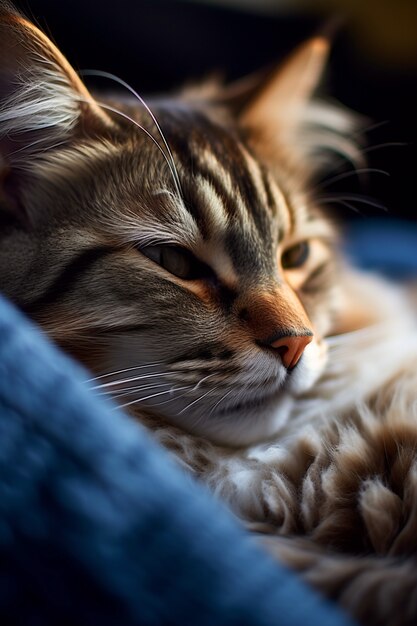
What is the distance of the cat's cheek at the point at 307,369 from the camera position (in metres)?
0.83

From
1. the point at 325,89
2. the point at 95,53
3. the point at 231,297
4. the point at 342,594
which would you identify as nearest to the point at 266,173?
the point at 231,297

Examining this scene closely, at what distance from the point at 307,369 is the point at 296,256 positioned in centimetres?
26

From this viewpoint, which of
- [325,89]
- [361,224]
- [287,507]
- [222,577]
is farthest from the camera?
[361,224]

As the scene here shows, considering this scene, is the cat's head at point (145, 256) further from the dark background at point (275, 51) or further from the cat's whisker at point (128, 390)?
the dark background at point (275, 51)

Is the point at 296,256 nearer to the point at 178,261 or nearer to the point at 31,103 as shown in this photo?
the point at 178,261

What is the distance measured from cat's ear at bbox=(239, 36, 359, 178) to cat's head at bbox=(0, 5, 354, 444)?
27 centimetres

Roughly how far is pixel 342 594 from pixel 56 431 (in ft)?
0.97

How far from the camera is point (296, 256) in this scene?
1.03 meters

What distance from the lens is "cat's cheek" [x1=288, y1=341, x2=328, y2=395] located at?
2.72 feet

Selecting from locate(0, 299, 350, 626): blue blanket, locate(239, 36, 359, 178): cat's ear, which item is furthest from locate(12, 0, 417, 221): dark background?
locate(0, 299, 350, 626): blue blanket

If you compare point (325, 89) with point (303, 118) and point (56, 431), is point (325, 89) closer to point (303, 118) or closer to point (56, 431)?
point (303, 118)

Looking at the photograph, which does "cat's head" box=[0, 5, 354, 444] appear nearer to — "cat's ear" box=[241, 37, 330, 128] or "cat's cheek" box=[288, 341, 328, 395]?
"cat's cheek" box=[288, 341, 328, 395]

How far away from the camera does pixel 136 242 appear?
80 centimetres

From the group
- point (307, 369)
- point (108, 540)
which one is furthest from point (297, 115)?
point (108, 540)
